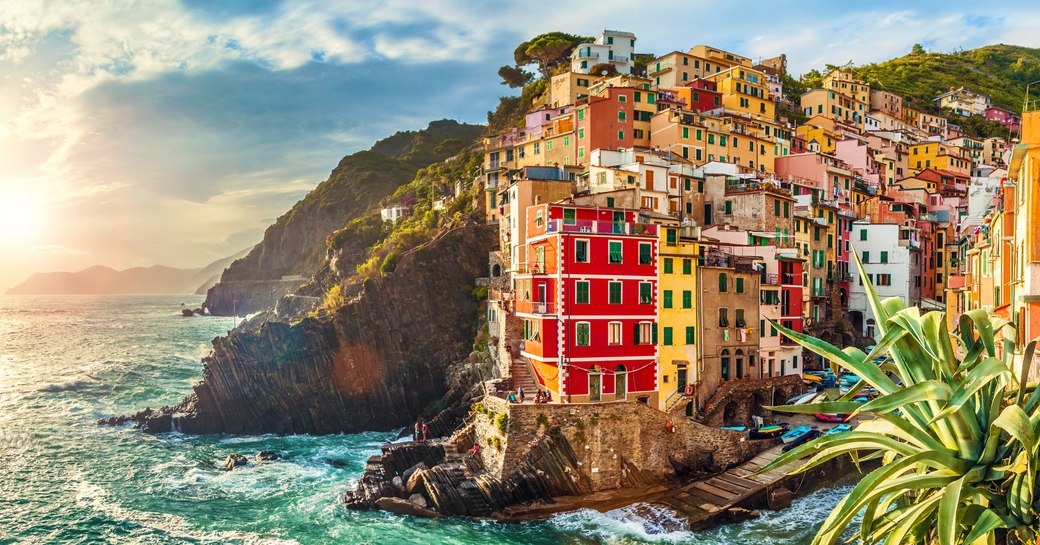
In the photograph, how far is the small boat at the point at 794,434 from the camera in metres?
42.7

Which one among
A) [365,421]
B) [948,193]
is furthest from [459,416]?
[948,193]

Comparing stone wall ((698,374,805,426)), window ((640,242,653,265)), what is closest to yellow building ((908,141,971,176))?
stone wall ((698,374,805,426))

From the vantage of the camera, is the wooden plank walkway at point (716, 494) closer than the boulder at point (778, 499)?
Yes

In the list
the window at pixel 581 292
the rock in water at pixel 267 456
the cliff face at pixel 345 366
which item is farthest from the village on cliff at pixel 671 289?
the rock in water at pixel 267 456

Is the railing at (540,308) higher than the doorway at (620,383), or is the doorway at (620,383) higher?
the railing at (540,308)

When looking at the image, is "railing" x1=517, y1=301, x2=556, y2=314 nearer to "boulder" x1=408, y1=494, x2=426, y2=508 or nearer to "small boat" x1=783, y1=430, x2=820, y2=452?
"boulder" x1=408, y1=494, x2=426, y2=508

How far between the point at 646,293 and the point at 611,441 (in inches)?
373

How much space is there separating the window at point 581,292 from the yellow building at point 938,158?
80.8 m

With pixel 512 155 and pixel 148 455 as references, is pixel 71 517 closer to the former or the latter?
pixel 148 455

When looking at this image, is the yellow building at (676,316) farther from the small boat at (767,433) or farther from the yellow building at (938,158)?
the yellow building at (938,158)

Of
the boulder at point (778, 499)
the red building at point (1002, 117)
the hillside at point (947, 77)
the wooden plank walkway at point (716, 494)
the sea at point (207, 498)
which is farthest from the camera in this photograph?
the hillside at point (947, 77)

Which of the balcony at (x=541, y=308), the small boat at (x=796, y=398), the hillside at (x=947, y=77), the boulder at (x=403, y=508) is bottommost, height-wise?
the boulder at (x=403, y=508)

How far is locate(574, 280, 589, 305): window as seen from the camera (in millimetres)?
42562

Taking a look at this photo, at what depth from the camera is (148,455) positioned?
54.4 metres
